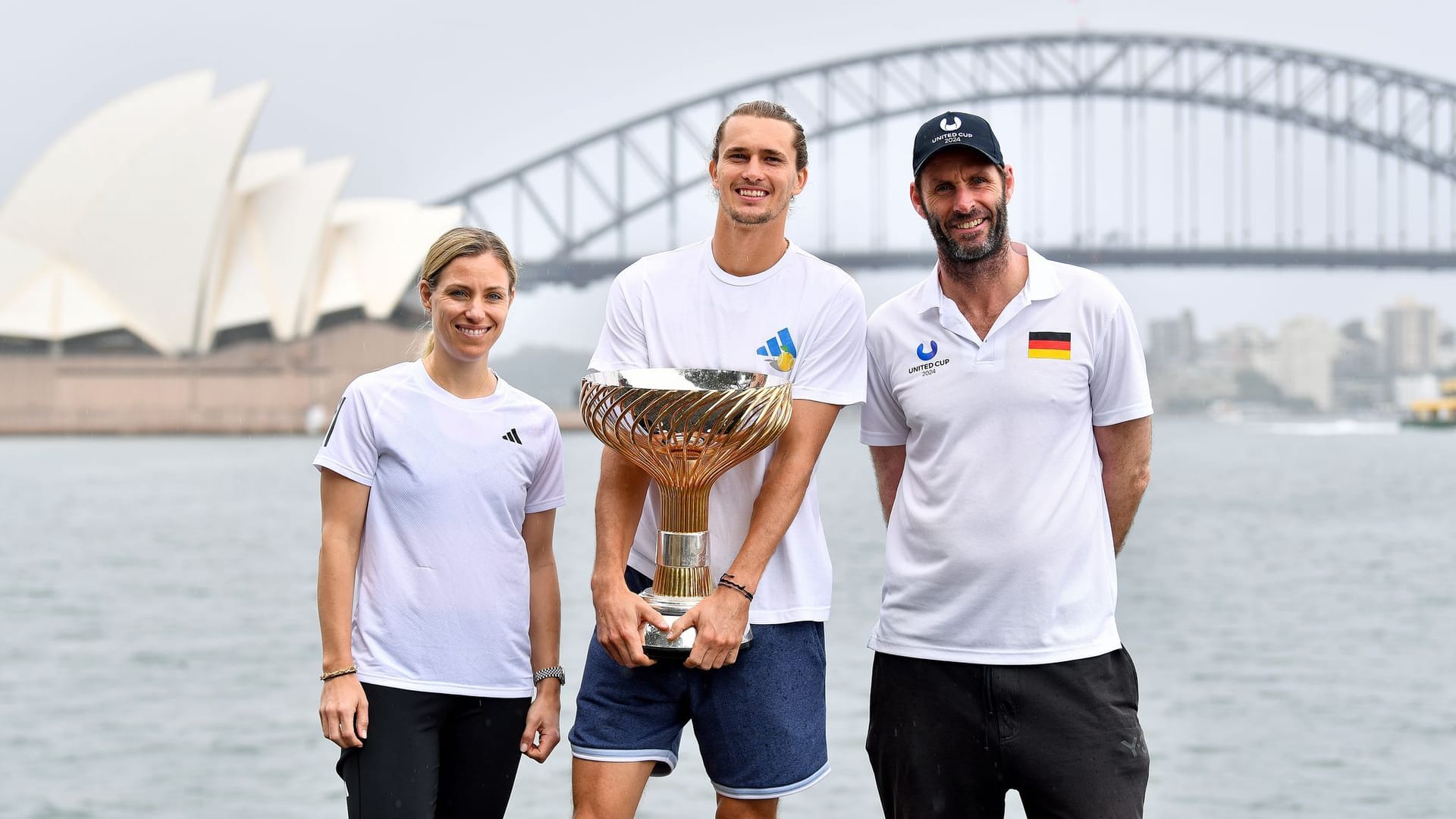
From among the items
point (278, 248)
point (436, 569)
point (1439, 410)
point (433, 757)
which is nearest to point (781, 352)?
point (436, 569)

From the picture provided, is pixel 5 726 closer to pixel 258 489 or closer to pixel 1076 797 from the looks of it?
pixel 1076 797

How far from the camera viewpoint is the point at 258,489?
33375 mm

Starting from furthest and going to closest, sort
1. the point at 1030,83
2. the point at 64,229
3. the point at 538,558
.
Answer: the point at 1030,83, the point at 64,229, the point at 538,558

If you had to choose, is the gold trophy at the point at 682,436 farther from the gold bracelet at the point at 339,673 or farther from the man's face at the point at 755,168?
the gold bracelet at the point at 339,673

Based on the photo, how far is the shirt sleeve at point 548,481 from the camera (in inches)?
106

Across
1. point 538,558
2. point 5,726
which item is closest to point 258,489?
point 5,726

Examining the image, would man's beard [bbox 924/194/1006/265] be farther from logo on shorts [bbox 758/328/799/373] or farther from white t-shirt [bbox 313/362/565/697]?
white t-shirt [bbox 313/362/565/697]

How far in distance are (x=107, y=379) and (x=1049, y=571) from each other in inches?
2125

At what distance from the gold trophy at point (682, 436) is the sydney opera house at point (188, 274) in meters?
43.2

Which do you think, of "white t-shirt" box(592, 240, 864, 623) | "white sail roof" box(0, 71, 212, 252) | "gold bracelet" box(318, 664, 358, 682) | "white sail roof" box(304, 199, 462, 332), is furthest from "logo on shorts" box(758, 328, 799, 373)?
"white sail roof" box(304, 199, 462, 332)

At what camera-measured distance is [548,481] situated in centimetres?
271

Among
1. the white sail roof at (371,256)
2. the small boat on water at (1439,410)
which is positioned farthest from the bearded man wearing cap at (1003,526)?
the small boat on water at (1439,410)

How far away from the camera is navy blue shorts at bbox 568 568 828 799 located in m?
2.62

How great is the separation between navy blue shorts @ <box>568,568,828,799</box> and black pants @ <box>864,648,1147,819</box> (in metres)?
0.19
